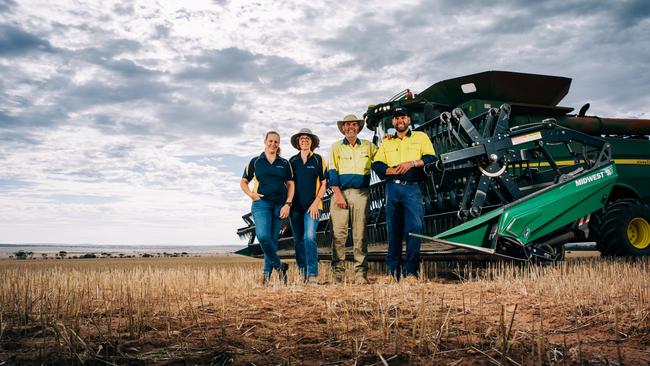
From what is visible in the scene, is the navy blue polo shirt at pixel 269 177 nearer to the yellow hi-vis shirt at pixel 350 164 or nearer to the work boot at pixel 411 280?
the yellow hi-vis shirt at pixel 350 164

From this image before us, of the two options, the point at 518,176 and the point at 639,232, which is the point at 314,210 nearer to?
the point at 518,176

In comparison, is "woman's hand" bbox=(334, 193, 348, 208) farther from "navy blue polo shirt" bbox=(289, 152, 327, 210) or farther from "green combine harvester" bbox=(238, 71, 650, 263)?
"green combine harvester" bbox=(238, 71, 650, 263)

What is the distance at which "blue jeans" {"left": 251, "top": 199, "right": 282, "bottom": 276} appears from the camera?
20.7 ft

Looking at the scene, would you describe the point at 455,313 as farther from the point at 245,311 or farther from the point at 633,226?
the point at 633,226

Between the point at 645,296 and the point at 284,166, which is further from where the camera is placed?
the point at 284,166

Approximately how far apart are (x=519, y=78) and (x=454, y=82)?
1.10 metres

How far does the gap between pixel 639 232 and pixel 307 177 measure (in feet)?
18.5

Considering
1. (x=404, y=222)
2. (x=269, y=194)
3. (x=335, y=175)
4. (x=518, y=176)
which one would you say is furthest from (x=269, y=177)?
(x=518, y=176)

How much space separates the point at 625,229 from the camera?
782cm

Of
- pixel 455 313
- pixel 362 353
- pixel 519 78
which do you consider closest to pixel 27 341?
pixel 362 353

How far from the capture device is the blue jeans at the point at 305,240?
6473 millimetres

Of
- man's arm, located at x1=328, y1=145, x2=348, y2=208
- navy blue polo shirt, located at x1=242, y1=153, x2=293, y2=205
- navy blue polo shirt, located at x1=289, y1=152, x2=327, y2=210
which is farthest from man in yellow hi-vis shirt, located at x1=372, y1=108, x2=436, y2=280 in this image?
navy blue polo shirt, located at x1=242, y1=153, x2=293, y2=205

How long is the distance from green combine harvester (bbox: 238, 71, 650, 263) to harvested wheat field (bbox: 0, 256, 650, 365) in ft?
3.41

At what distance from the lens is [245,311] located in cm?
419
